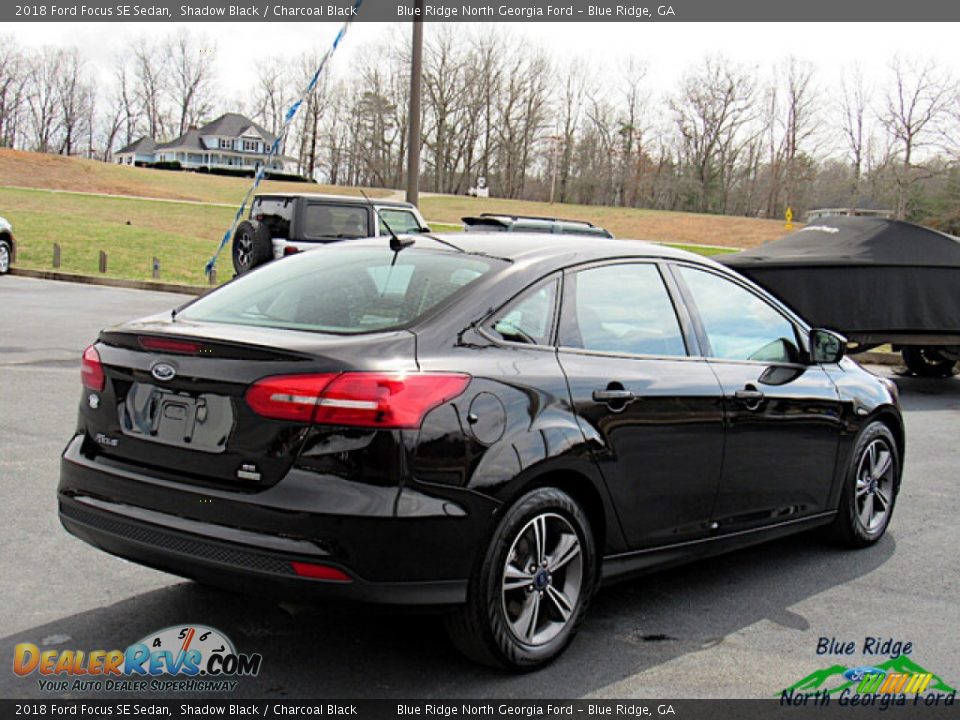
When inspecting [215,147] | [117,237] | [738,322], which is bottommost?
[117,237]

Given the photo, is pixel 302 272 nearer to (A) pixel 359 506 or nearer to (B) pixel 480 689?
(A) pixel 359 506

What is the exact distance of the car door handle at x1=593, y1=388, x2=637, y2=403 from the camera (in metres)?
4.28

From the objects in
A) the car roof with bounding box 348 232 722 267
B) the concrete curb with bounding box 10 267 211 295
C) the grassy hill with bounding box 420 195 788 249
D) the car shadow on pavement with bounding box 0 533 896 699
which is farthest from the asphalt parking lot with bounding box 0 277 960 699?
the grassy hill with bounding box 420 195 788 249

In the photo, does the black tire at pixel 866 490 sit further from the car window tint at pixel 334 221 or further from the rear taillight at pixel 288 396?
the car window tint at pixel 334 221

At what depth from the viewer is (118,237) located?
3462 cm

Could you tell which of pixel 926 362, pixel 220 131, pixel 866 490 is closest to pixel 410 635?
pixel 866 490

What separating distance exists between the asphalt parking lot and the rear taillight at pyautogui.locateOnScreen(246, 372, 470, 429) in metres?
0.66

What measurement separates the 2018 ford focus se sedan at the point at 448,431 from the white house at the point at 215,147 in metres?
113

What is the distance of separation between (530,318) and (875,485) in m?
2.86

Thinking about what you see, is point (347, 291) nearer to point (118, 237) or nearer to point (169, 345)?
point (169, 345)

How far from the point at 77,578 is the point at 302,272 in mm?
1697

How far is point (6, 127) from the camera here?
114 meters

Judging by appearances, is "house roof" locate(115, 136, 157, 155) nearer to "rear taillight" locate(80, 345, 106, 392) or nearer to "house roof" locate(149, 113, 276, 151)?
"house roof" locate(149, 113, 276, 151)

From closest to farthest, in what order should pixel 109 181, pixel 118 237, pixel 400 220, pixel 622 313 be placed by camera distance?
pixel 622 313 < pixel 400 220 < pixel 118 237 < pixel 109 181
